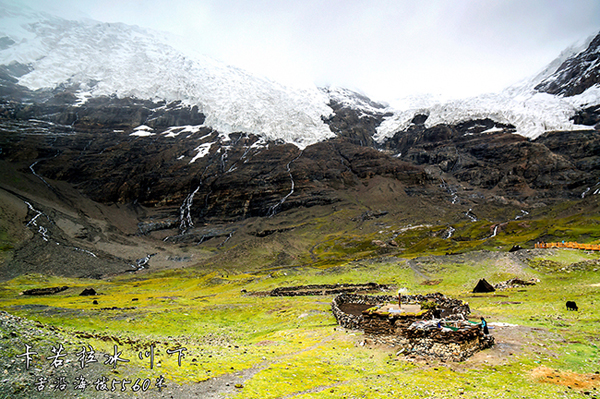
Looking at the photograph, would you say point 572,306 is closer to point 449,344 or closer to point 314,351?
point 449,344

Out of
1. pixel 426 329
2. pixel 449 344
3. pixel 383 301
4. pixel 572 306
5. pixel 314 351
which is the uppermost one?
pixel 426 329

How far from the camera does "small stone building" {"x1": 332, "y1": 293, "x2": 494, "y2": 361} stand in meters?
19.0

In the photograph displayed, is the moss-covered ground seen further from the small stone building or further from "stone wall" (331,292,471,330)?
"stone wall" (331,292,471,330)

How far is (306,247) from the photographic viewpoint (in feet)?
553

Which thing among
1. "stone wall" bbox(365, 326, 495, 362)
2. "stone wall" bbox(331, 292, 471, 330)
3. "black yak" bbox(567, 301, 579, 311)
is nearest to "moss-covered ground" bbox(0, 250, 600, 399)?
"black yak" bbox(567, 301, 579, 311)

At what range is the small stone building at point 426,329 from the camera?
62.4 feet

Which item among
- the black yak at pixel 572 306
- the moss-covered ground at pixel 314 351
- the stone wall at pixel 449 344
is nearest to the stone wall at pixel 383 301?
the moss-covered ground at pixel 314 351

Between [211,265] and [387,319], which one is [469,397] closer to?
[387,319]

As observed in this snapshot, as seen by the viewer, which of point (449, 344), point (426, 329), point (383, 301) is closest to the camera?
point (449, 344)

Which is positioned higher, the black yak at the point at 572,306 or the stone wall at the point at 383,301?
the black yak at the point at 572,306

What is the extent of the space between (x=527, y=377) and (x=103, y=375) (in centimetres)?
1942

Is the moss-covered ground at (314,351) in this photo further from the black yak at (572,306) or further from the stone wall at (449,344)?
the stone wall at (449,344)

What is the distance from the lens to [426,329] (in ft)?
65.9

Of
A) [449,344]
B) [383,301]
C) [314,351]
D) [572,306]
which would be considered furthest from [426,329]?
[383,301]
